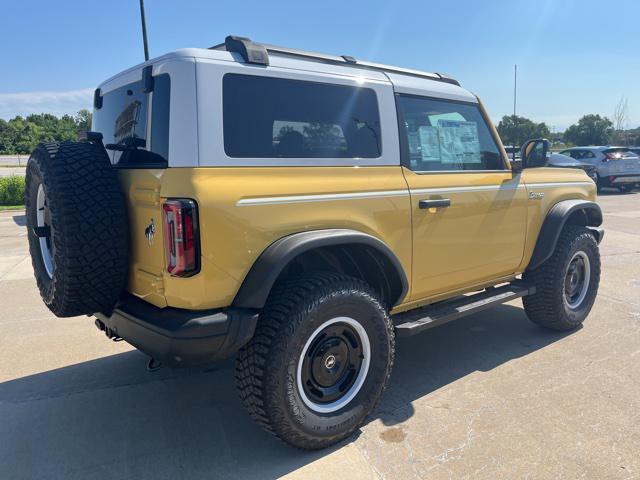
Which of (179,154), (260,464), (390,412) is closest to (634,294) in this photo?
(390,412)

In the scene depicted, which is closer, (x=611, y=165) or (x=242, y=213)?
(x=242, y=213)

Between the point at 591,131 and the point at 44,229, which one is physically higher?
the point at 591,131

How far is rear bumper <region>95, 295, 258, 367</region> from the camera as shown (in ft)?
7.48

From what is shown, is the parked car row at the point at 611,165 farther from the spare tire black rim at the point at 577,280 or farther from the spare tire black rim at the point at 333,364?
the spare tire black rim at the point at 333,364

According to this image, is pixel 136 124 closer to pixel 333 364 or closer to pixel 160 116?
pixel 160 116

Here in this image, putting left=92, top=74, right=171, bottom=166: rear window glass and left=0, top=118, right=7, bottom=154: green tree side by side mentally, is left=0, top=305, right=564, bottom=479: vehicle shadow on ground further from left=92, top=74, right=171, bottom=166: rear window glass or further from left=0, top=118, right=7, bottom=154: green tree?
left=0, top=118, right=7, bottom=154: green tree

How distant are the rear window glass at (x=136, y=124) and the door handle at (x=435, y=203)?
63.6 inches

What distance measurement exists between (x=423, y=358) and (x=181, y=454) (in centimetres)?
201

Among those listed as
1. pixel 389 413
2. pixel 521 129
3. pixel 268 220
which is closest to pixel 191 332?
pixel 268 220

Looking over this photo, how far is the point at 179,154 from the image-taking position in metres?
2.30

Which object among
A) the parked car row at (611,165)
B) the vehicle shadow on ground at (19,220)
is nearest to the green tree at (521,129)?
the parked car row at (611,165)

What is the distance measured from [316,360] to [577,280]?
3048mm

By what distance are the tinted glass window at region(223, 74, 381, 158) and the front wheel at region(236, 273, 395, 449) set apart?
729 mm

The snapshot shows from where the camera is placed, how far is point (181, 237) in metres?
2.24
